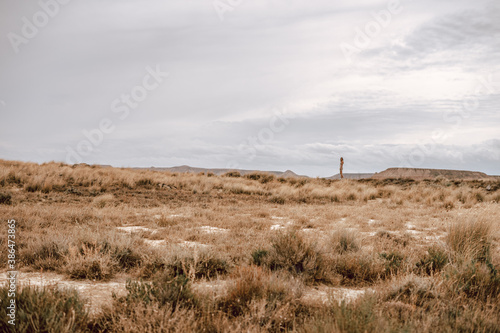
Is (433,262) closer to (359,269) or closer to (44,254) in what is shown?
(359,269)

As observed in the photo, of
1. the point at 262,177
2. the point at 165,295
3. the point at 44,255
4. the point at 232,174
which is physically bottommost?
the point at 44,255

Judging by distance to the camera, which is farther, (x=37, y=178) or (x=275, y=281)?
(x=37, y=178)

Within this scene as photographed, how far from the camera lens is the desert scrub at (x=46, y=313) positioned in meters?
2.55

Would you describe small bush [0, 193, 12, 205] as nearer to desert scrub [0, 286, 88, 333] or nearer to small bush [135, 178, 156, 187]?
small bush [135, 178, 156, 187]

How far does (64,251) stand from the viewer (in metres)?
4.97

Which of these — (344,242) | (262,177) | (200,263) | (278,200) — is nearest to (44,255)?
(200,263)

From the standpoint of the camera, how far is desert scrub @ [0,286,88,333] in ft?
8.36

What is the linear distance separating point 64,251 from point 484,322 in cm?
554

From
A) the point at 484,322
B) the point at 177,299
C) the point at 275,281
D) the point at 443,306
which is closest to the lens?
the point at 484,322

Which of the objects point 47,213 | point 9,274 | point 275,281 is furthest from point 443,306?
point 47,213

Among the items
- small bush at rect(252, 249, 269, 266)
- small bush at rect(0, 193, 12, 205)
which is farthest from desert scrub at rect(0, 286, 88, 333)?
small bush at rect(0, 193, 12, 205)

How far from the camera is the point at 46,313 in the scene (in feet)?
8.75

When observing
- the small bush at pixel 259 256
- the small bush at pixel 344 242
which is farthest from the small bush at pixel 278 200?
the small bush at pixel 259 256

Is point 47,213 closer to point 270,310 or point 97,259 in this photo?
point 97,259
